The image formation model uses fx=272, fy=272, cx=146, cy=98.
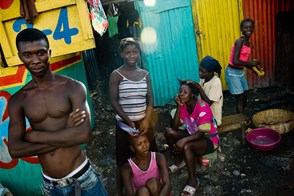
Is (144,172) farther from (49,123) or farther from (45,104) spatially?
(45,104)

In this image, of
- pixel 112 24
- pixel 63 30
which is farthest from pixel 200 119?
pixel 112 24

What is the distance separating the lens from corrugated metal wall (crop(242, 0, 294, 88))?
613 centimetres

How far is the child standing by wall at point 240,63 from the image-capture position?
4.65 meters

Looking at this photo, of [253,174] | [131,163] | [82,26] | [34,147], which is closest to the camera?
[34,147]

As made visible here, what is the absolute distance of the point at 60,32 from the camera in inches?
118

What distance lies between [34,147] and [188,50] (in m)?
4.73

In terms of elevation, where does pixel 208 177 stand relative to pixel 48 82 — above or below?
Result: below

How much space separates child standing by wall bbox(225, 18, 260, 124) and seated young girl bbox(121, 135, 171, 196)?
239cm

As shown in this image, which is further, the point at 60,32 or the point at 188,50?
the point at 188,50

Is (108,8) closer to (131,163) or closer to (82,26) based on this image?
(82,26)

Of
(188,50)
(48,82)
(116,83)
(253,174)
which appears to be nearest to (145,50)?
(188,50)

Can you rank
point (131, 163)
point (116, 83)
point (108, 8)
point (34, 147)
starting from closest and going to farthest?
point (34, 147)
point (131, 163)
point (116, 83)
point (108, 8)

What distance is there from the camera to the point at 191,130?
393 cm

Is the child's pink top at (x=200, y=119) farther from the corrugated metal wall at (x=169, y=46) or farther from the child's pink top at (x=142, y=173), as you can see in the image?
the corrugated metal wall at (x=169, y=46)
